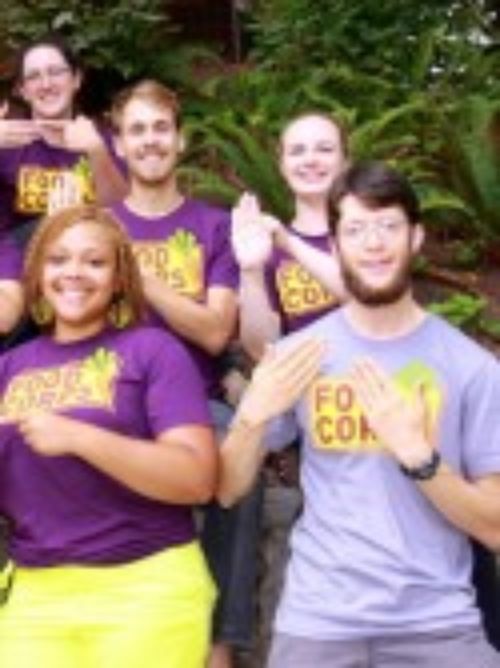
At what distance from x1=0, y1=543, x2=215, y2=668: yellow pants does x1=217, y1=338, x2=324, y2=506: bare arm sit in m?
0.27

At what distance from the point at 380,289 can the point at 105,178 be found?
1.99m

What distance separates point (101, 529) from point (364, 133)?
353 cm

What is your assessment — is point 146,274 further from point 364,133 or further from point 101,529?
point 364,133

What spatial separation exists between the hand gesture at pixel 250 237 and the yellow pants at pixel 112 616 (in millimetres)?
1034

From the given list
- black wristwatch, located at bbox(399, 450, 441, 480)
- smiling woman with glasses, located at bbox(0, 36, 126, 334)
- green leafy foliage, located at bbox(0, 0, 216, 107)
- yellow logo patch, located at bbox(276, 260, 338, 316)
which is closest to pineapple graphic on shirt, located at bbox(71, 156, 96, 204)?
smiling woman with glasses, located at bbox(0, 36, 126, 334)

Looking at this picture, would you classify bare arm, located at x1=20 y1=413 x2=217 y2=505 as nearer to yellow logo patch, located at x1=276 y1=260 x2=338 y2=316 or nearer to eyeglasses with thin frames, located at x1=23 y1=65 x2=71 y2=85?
yellow logo patch, located at x1=276 y1=260 x2=338 y2=316

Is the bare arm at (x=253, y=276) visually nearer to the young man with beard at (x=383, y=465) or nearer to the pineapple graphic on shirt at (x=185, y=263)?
the pineapple graphic on shirt at (x=185, y=263)

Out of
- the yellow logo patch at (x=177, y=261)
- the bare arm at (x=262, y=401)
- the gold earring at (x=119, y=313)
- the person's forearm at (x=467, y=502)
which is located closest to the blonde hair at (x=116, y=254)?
the gold earring at (x=119, y=313)

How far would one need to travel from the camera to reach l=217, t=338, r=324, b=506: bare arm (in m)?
3.84

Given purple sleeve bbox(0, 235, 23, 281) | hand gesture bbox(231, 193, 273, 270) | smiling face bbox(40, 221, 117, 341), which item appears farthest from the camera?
purple sleeve bbox(0, 235, 23, 281)

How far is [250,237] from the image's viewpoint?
14.7 ft

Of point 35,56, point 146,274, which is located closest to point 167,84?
point 35,56

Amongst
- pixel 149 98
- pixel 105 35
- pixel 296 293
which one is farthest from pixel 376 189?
pixel 105 35

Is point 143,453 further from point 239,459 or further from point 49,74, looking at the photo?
point 49,74
